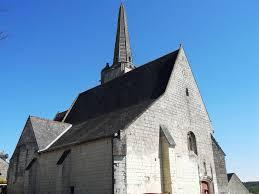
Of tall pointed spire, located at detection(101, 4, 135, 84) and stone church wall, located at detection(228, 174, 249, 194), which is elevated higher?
tall pointed spire, located at detection(101, 4, 135, 84)

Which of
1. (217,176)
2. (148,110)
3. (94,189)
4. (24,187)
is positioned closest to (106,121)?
(148,110)

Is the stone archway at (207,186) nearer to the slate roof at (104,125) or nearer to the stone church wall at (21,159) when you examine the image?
the slate roof at (104,125)

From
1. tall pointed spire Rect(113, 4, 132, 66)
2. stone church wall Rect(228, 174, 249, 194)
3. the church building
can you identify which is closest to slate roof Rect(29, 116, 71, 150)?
the church building

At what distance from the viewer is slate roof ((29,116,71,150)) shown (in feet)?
68.5

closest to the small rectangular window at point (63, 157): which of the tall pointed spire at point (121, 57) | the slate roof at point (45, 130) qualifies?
the slate roof at point (45, 130)

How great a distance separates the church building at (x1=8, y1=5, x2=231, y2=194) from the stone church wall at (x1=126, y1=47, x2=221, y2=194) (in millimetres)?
47

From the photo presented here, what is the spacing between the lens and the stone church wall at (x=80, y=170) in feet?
50.8

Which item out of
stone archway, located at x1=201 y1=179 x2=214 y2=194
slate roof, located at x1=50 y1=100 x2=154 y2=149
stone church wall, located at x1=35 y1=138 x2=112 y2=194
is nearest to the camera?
stone church wall, located at x1=35 y1=138 x2=112 y2=194

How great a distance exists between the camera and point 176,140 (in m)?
17.8

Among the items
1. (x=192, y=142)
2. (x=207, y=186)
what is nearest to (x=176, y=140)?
(x=192, y=142)

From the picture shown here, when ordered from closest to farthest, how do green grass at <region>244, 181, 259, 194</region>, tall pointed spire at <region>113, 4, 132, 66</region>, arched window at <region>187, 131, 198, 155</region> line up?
arched window at <region>187, 131, 198, 155</region> < tall pointed spire at <region>113, 4, 132, 66</region> < green grass at <region>244, 181, 259, 194</region>

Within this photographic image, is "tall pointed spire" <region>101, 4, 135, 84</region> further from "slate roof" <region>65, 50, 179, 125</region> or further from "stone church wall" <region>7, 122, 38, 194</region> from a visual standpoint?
"stone church wall" <region>7, 122, 38, 194</region>

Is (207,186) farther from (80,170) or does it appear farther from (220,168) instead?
(80,170)

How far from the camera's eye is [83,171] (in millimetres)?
16812
